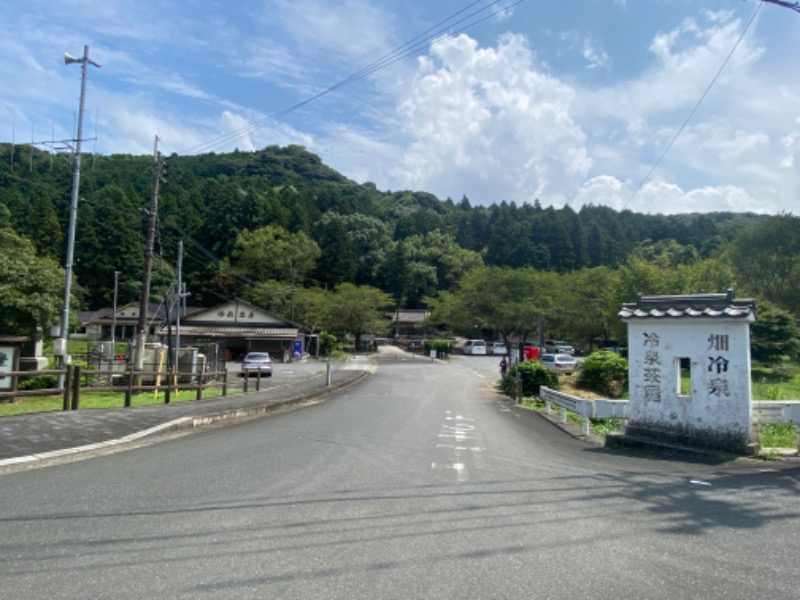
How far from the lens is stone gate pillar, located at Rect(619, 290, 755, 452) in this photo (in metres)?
9.26

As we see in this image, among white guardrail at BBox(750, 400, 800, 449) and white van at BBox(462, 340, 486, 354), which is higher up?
white van at BBox(462, 340, 486, 354)

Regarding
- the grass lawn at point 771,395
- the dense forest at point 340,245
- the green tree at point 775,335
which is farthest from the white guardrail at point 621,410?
the dense forest at point 340,245

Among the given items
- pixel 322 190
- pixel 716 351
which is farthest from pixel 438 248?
pixel 716 351

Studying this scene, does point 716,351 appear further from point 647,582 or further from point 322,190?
point 322,190

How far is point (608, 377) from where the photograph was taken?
88.4ft

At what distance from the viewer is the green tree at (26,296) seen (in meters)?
24.5

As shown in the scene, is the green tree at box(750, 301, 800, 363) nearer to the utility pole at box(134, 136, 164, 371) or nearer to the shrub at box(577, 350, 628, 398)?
the shrub at box(577, 350, 628, 398)

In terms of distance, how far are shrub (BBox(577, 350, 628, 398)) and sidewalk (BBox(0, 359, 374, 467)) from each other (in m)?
16.4

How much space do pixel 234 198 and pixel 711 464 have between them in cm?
8220

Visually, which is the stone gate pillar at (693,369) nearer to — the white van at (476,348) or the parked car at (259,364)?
the parked car at (259,364)

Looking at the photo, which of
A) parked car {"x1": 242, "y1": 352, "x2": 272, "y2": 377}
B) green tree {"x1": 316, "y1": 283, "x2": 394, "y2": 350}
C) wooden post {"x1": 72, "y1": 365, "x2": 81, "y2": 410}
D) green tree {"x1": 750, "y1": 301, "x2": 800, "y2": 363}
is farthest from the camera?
green tree {"x1": 316, "y1": 283, "x2": 394, "y2": 350}

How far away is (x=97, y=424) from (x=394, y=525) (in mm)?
7915

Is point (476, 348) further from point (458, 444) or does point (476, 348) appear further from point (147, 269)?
point (458, 444)

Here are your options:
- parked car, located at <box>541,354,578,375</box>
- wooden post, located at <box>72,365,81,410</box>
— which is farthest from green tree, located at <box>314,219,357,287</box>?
wooden post, located at <box>72,365,81,410</box>
